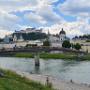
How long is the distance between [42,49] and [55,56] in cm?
2912

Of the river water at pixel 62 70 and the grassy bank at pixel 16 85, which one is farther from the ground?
the grassy bank at pixel 16 85

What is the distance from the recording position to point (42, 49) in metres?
85.9

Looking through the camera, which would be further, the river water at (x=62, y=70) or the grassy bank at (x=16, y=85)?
the river water at (x=62, y=70)

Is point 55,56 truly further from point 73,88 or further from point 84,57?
point 73,88

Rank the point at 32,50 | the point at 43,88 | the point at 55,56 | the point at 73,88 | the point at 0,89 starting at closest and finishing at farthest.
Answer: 1. the point at 0,89
2. the point at 43,88
3. the point at 73,88
4. the point at 32,50
5. the point at 55,56

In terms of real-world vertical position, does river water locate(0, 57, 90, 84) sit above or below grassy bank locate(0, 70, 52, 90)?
below

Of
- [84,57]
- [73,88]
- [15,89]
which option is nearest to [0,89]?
[15,89]

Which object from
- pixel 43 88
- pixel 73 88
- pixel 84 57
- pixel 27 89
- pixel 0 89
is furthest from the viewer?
pixel 84 57

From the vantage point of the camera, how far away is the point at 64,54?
382 feet

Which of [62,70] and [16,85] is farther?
[62,70]

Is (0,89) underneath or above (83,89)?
above

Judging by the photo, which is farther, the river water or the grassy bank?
the river water

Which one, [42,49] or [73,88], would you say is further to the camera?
[42,49]

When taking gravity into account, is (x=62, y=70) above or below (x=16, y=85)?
below
